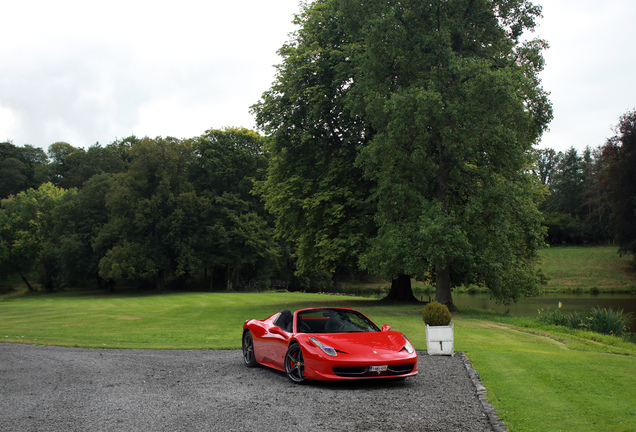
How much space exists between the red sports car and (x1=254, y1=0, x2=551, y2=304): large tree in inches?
482

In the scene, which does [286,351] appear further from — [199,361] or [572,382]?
[572,382]

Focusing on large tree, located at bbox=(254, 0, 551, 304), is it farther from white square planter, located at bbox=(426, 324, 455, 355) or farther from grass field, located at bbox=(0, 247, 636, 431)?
white square planter, located at bbox=(426, 324, 455, 355)

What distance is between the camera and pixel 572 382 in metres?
8.37

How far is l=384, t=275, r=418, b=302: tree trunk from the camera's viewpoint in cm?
3283

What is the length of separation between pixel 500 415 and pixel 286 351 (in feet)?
12.9

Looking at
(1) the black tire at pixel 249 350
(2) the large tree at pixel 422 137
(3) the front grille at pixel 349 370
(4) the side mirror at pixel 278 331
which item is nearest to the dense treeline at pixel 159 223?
(2) the large tree at pixel 422 137

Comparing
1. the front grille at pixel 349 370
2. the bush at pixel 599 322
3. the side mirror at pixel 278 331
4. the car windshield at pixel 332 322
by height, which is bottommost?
the bush at pixel 599 322

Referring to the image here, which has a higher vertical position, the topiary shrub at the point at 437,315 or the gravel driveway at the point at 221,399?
the topiary shrub at the point at 437,315

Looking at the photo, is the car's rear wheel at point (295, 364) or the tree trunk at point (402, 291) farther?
the tree trunk at point (402, 291)

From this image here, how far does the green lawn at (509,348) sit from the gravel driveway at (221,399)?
633 millimetres

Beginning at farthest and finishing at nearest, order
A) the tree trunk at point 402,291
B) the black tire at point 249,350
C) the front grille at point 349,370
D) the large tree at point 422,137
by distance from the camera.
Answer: the tree trunk at point 402,291
the large tree at point 422,137
the black tire at point 249,350
the front grille at point 349,370

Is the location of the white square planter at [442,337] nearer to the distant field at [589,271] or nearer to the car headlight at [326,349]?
the car headlight at [326,349]

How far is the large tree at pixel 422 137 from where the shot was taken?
22.1 meters

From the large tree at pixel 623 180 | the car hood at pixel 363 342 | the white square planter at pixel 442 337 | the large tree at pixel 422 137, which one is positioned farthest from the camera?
the large tree at pixel 623 180
